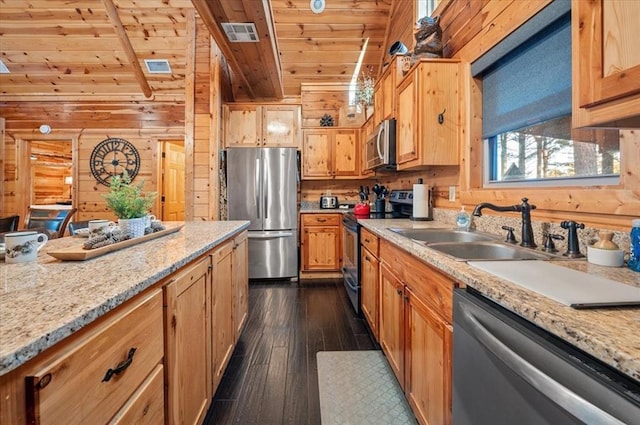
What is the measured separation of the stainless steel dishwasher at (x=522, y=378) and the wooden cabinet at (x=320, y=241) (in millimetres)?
3244

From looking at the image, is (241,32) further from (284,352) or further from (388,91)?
(284,352)

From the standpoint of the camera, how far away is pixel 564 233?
1.32 meters

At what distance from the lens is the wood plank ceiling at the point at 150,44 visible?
3992 millimetres

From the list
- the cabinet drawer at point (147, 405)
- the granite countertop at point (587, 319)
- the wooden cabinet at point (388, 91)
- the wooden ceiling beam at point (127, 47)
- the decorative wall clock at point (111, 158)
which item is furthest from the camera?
the decorative wall clock at point (111, 158)

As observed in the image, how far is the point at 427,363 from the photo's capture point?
1.31m

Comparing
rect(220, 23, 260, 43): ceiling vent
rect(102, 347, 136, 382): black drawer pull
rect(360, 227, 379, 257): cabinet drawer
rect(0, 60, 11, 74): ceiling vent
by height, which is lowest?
rect(102, 347, 136, 382): black drawer pull

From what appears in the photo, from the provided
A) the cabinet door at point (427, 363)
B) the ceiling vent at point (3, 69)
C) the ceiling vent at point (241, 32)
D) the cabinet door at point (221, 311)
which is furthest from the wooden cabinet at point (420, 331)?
the ceiling vent at point (3, 69)

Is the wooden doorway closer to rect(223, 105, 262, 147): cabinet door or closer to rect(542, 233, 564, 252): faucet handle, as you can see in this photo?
rect(223, 105, 262, 147): cabinet door

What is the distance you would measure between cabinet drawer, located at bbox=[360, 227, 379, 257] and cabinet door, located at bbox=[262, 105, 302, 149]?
7.48 feet

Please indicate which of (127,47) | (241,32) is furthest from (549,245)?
(127,47)

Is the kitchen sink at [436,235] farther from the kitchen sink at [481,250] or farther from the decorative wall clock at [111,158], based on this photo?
the decorative wall clock at [111,158]

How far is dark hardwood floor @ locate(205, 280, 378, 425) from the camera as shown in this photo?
5.43ft

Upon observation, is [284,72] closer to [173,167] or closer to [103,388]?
[173,167]

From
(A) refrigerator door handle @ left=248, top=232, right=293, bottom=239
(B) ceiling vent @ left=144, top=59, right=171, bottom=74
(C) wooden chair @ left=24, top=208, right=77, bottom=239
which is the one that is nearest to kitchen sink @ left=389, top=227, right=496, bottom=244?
(A) refrigerator door handle @ left=248, top=232, right=293, bottom=239
